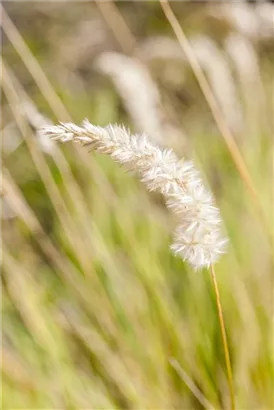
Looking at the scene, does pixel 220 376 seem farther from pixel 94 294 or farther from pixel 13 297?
pixel 13 297

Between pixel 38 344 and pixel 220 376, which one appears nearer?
pixel 220 376

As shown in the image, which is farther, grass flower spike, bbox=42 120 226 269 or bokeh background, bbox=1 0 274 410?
bokeh background, bbox=1 0 274 410

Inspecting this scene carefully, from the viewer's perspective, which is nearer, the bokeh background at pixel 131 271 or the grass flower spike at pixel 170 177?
the grass flower spike at pixel 170 177

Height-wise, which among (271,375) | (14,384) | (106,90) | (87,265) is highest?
(106,90)

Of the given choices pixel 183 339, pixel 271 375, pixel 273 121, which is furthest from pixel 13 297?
pixel 273 121
